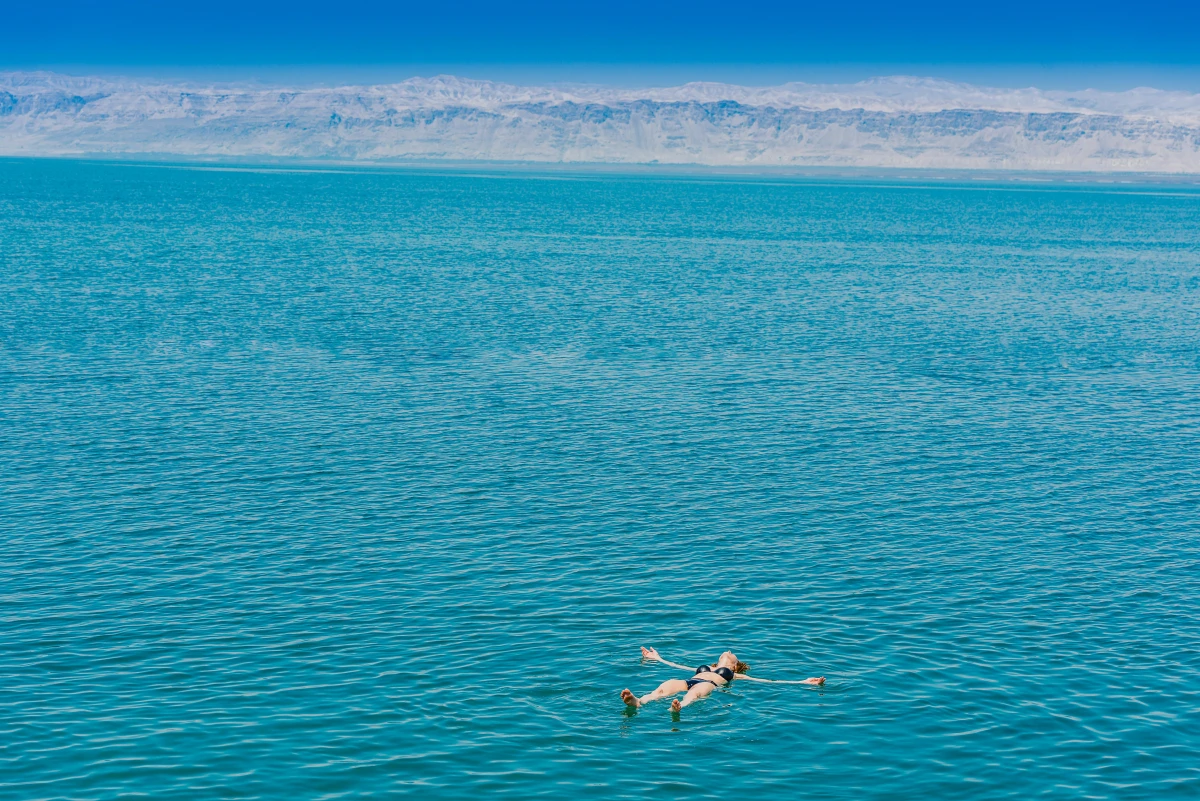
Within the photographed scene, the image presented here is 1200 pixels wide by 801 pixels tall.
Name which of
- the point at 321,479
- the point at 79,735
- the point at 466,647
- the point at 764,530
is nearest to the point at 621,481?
the point at 764,530

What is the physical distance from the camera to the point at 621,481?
6075 centimetres

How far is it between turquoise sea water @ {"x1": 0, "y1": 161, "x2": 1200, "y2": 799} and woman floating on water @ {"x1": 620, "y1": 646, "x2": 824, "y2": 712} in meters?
0.55

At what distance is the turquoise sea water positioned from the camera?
35000 mm

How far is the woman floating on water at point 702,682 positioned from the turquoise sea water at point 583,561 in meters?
0.55

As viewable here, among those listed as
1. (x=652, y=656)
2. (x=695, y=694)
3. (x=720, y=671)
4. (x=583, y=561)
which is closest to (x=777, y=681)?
(x=720, y=671)

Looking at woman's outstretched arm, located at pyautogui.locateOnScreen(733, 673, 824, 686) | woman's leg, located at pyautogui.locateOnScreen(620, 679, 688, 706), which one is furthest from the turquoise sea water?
woman's leg, located at pyautogui.locateOnScreen(620, 679, 688, 706)

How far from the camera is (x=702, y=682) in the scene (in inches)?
1481

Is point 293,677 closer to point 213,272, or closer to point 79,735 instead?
point 79,735

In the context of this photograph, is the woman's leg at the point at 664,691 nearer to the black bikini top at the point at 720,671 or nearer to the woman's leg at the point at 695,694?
the woman's leg at the point at 695,694

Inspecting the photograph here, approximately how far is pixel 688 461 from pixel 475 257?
372 ft

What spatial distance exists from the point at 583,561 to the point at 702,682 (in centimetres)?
1279

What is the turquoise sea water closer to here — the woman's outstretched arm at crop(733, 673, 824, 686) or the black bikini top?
the woman's outstretched arm at crop(733, 673, 824, 686)

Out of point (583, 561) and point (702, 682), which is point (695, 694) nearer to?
point (702, 682)

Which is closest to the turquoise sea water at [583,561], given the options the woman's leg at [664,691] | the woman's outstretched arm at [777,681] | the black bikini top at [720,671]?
the woman's outstretched arm at [777,681]
